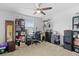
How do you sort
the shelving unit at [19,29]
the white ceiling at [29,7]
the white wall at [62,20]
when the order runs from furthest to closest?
the white wall at [62,20]
the shelving unit at [19,29]
the white ceiling at [29,7]

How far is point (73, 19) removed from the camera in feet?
5.68

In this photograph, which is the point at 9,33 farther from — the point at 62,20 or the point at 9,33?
the point at 62,20

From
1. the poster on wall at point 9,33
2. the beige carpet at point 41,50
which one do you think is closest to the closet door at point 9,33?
the poster on wall at point 9,33

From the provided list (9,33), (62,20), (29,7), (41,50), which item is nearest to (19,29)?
(9,33)

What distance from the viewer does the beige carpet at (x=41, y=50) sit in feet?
5.20

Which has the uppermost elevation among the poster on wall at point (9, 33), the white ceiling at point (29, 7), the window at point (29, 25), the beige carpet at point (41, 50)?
the white ceiling at point (29, 7)

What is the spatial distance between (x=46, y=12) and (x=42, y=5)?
19 cm

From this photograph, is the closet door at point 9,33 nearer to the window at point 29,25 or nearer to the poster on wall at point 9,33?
the poster on wall at point 9,33

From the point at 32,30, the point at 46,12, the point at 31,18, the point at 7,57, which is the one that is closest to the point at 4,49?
the point at 7,57

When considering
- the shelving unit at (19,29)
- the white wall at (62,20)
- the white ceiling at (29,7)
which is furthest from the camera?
the white wall at (62,20)

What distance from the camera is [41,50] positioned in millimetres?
1667

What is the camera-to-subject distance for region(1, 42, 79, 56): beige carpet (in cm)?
158

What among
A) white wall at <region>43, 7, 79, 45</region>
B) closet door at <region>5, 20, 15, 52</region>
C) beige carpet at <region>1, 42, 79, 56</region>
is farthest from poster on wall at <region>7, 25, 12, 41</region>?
white wall at <region>43, 7, 79, 45</region>

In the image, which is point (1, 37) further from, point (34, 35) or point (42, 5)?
point (42, 5)
